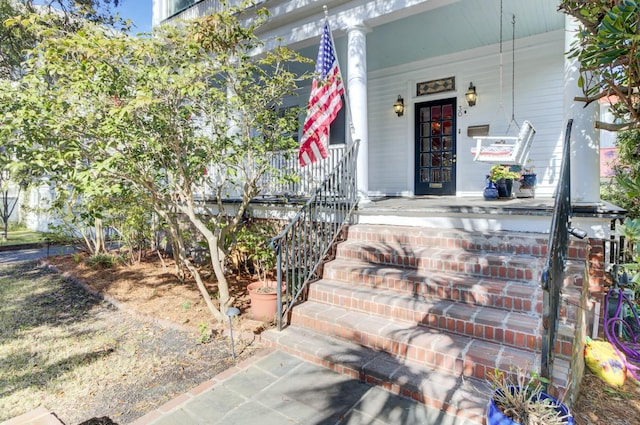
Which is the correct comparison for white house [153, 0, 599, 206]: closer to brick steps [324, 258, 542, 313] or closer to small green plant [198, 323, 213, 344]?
brick steps [324, 258, 542, 313]

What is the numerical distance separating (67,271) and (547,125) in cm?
885

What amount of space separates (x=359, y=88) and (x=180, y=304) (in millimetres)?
3788

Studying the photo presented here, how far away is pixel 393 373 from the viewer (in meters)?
2.65

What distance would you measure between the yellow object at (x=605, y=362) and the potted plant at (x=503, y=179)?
2926 millimetres

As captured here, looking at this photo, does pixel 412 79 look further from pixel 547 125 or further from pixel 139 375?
pixel 139 375

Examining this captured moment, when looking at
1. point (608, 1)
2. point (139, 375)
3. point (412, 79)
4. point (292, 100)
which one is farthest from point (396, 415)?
point (292, 100)

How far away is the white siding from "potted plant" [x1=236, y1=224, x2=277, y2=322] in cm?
331

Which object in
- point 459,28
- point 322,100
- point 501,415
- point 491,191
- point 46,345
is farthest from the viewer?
point 459,28

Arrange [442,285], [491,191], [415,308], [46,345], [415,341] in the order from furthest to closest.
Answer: [491,191] < [46,345] < [442,285] < [415,308] < [415,341]

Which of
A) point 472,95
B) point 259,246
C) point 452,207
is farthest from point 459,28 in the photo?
point 259,246

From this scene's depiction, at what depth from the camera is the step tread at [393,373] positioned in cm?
235

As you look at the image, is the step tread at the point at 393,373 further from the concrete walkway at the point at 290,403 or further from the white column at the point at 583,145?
the white column at the point at 583,145

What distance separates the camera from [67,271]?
6.56 m

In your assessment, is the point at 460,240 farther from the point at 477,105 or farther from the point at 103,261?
the point at 103,261
